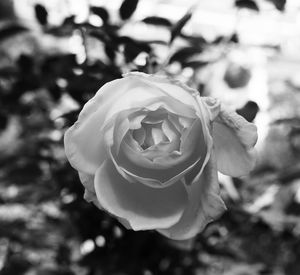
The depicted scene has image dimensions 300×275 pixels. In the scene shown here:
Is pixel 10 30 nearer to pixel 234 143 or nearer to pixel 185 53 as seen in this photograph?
pixel 185 53

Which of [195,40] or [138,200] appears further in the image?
[195,40]

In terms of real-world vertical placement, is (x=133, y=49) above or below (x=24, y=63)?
above

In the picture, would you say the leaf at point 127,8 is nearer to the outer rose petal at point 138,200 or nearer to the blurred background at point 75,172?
the blurred background at point 75,172

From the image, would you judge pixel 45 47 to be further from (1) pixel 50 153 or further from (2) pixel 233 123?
(2) pixel 233 123

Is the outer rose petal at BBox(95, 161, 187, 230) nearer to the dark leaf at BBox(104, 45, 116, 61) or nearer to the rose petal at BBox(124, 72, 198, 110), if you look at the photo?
the rose petal at BBox(124, 72, 198, 110)

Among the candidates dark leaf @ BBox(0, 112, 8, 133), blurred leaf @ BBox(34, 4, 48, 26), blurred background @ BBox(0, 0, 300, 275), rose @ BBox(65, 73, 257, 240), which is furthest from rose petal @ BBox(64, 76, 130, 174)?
dark leaf @ BBox(0, 112, 8, 133)

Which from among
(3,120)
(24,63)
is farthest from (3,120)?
(24,63)

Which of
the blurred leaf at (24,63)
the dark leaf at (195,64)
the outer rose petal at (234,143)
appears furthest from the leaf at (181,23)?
the blurred leaf at (24,63)
